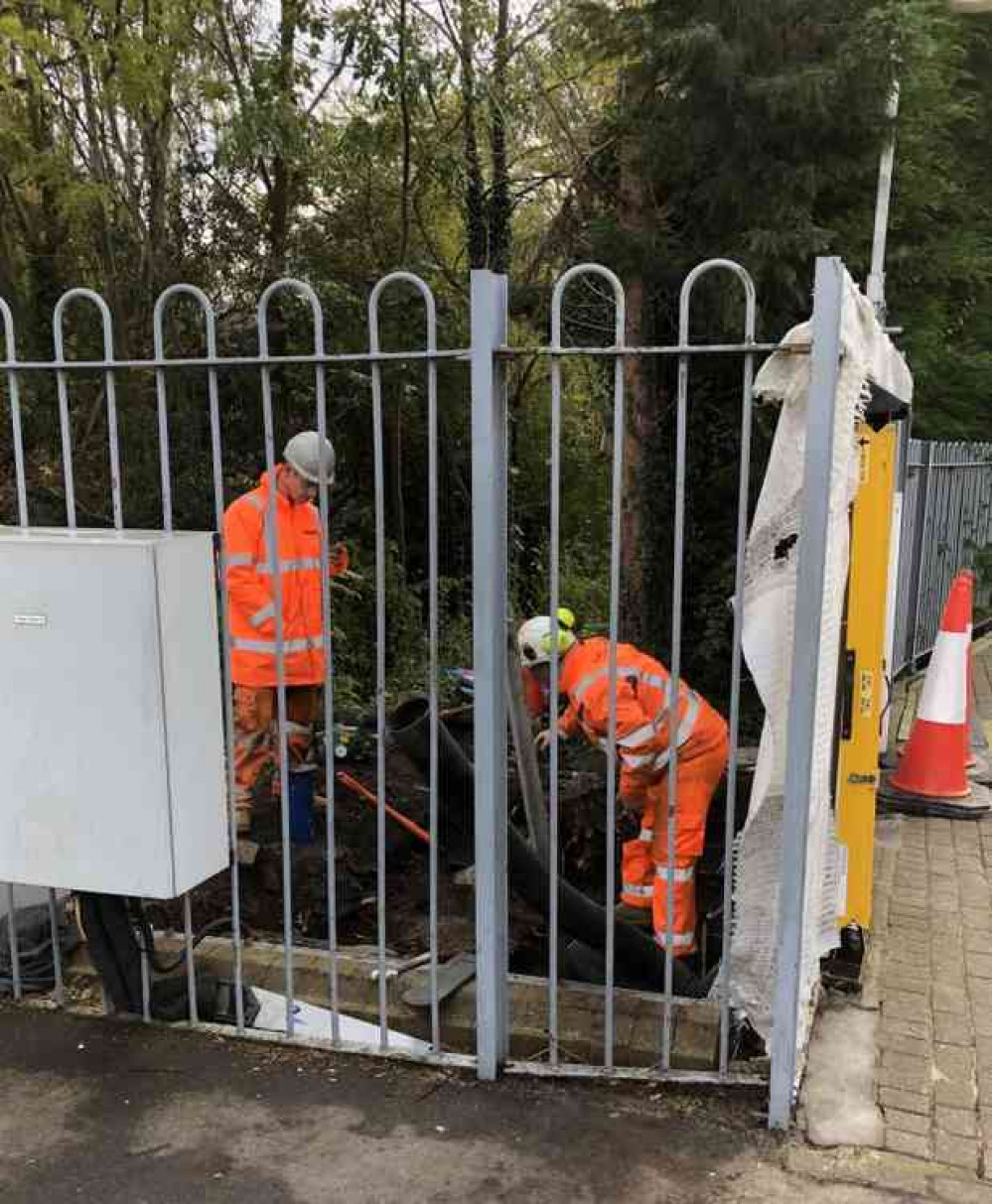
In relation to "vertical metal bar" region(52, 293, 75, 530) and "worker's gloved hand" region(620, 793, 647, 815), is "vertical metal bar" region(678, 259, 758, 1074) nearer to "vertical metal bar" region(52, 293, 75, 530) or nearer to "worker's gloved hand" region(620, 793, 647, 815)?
"worker's gloved hand" region(620, 793, 647, 815)

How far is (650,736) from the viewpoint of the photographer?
394 centimetres

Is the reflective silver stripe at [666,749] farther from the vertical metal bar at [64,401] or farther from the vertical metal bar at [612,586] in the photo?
the vertical metal bar at [64,401]

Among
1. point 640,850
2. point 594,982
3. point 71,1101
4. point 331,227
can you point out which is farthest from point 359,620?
point 71,1101

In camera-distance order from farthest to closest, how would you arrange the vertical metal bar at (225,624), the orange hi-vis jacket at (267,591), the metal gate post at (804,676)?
1. the orange hi-vis jacket at (267,591)
2. the vertical metal bar at (225,624)
3. the metal gate post at (804,676)

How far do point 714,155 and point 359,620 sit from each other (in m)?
4.61

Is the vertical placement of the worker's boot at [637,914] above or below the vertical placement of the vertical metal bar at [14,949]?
below

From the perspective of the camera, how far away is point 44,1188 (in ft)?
8.16

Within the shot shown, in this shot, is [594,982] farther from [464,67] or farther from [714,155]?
[464,67]

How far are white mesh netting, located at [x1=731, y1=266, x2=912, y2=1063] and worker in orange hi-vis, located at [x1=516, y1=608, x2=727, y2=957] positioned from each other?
1054 mm

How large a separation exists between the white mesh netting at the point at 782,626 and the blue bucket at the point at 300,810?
2.67 m

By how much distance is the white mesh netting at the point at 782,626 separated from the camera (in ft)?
8.47

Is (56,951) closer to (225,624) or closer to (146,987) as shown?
(146,987)

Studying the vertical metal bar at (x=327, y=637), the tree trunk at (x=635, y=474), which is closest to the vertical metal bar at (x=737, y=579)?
the vertical metal bar at (x=327, y=637)

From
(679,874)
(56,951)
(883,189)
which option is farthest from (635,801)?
(883,189)
